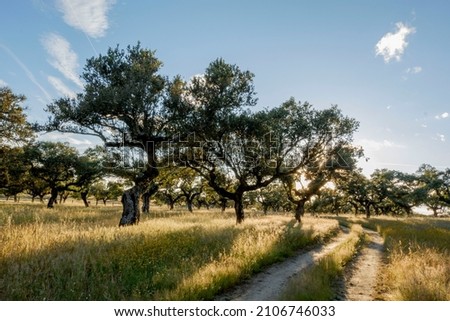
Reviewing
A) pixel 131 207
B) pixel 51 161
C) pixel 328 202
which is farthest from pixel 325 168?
pixel 328 202

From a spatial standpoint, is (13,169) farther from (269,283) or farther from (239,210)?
(269,283)

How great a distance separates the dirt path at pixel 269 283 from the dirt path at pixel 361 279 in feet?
6.11

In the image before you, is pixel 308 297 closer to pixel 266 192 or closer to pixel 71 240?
pixel 71 240

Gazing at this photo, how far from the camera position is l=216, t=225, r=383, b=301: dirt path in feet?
29.6

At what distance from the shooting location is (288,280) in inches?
420

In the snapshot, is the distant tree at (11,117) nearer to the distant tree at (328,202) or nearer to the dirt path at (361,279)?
the dirt path at (361,279)

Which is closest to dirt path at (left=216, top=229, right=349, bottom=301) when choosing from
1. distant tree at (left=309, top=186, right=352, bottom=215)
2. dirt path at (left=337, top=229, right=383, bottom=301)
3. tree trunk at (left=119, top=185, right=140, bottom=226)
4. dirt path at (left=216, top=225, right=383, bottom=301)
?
dirt path at (left=216, top=225, right=383, bottom=301)

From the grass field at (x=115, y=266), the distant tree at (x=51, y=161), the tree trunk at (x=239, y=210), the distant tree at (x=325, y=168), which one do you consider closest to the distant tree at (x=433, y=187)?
the distant tree at (x=325, y=168)

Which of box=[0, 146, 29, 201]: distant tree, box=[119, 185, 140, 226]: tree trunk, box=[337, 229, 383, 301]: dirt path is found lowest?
box=[337, 229, 383, 301]: dirt path

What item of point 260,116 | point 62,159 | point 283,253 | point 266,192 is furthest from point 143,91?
point 266,192

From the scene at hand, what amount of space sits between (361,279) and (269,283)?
3.80 meters

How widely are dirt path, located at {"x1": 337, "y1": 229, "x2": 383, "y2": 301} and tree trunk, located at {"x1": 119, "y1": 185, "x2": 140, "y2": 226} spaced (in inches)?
575

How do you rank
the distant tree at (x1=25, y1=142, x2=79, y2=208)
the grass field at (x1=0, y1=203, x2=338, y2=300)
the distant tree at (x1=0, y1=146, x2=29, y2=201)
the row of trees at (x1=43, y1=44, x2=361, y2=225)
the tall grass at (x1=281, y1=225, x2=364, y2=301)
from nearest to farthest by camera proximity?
the grass field at (x1=0, y1=203, x2=338, y2=300) → the tall grass at (x1=281, y1=225, x2=364, y2=301) → the row of trees at (x1=43, y1=44, x2=361, y2=225) → the distant tree at (x1=0, y1=146, x2=29, y2=201) → the distant tree at (x1=25, y1=142, x2=79, y2=208)

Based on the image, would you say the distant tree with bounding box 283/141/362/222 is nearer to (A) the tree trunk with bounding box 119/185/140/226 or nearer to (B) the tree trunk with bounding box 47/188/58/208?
(A) the tree trunk with bounding box 119/185/140/226
